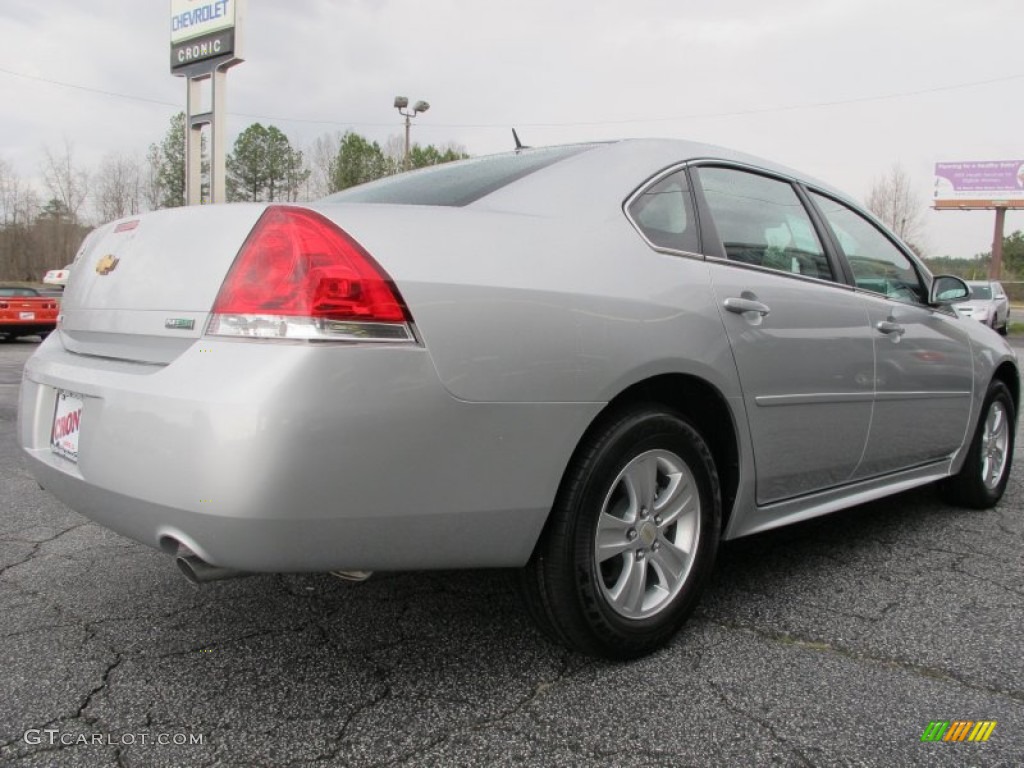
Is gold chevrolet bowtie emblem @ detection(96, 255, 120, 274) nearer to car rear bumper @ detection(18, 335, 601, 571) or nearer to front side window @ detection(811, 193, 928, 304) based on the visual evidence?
car rear bumper @ detection(18, 335, 601, 571)

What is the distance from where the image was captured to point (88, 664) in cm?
216

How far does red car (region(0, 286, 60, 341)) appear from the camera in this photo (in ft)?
53.2

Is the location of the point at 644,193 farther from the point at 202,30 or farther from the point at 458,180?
the point at 202,30

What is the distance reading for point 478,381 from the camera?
1.79 meters

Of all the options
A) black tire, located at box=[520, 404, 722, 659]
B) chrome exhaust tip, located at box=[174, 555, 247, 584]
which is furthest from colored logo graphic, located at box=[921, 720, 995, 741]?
chrome exhaust tip, located at box=[174, 555, 247, 584]

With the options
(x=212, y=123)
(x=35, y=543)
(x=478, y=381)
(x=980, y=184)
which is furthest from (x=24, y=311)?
(x=980, y=184)

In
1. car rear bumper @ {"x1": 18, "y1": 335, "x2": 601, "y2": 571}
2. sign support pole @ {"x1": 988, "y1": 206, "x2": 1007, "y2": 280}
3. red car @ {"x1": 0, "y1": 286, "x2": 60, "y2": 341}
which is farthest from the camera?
sign support pole @ {"x1": 988, "y1": 206, "x2": 1007, "y2": 280}

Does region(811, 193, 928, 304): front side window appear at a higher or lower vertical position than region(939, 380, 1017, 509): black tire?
higher

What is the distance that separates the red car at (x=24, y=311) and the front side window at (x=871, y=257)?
1709cm

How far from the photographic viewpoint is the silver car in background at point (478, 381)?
1.66 meters

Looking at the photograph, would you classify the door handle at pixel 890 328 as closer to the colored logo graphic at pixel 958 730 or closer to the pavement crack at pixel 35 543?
the colored logo graphic at pixel 958 730

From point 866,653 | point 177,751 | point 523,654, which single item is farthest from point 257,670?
point 866,653

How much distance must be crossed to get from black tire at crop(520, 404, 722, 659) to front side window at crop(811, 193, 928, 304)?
54.0 inches

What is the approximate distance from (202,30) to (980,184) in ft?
167
